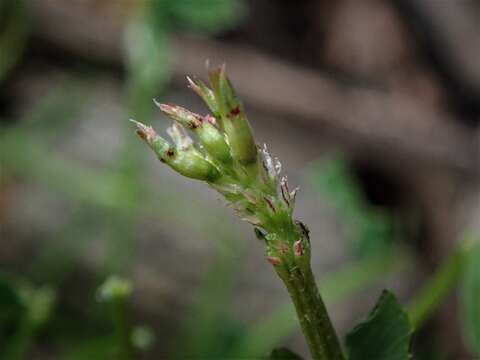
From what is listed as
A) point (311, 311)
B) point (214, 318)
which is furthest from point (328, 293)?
point (311, 311)

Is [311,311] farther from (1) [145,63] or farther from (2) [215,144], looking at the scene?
(1) [145,63]

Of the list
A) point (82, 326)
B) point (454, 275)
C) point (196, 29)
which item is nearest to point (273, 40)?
point (196, 29)

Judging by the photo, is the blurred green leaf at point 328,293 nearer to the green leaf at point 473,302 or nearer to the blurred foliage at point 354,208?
the blurred foliage at point 354,208

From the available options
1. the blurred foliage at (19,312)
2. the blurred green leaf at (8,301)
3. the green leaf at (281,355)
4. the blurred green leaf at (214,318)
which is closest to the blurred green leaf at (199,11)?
the blurred green leaf at (214,318)

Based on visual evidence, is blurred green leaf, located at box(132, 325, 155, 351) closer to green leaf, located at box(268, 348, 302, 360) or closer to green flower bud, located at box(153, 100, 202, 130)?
green leaf, located at box(268, 348, 302, 360)

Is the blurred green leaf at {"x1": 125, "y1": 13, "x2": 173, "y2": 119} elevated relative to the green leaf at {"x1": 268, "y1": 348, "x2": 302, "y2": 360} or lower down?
elevated

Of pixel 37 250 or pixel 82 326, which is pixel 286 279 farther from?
pixel 37 250

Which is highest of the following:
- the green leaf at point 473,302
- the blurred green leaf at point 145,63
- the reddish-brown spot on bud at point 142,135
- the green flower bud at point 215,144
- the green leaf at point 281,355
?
the blurred green leaf at point 145,63

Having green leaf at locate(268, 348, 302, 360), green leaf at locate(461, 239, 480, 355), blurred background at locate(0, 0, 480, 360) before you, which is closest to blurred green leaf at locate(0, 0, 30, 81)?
blurred background at locate(0, 0, 480, 360)
